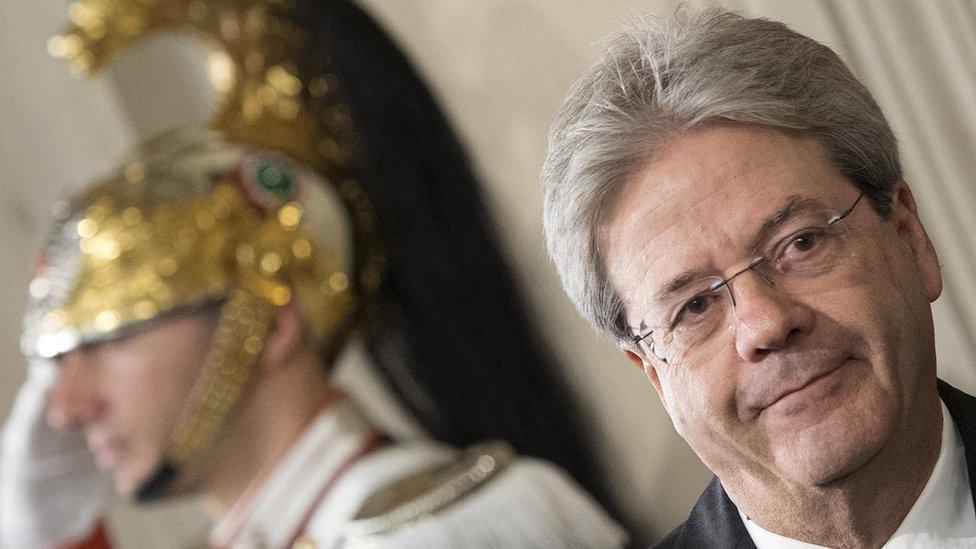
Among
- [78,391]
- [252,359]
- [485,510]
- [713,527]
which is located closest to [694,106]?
[713,527]

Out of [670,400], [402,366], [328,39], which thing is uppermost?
[328,39]

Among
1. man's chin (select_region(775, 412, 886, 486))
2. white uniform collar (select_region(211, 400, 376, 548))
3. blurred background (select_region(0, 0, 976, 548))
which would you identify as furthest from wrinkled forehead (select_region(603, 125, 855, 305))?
white uniform collar (select_region(211, 400, 376, 548))

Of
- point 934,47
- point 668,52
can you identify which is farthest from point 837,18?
point 668,52

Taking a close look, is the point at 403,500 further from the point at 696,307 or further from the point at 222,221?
the point at 696,307

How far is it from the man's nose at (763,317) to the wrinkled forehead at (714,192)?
0.07ft

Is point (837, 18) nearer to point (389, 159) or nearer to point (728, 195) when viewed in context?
point (728, 195)

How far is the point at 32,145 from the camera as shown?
2.41m

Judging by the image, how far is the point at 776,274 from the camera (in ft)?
2.58

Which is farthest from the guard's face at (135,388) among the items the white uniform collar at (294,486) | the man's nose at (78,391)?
the white uniform collar at (294,486)

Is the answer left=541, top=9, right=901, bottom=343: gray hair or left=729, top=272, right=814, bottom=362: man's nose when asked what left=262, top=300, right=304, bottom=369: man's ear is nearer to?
left=541, top=9, right=901, bottom=343: gray hair

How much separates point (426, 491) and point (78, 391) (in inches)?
18.2

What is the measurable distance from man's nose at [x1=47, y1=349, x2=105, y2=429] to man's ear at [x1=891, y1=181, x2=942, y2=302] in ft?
3.68

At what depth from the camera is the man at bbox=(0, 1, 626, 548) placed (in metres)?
1.61

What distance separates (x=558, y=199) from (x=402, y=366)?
0.98 meters
